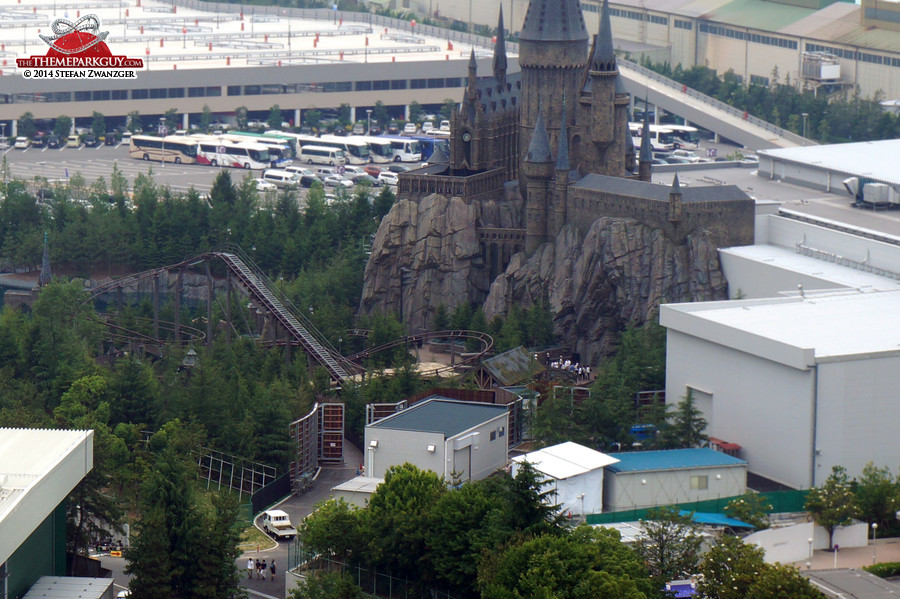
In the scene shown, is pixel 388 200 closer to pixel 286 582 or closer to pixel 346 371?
pixel 346 371

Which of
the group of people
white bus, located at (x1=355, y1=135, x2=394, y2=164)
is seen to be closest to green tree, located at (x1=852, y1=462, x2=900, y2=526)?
the group of people

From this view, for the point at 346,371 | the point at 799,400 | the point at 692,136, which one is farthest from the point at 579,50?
the point at 692,136

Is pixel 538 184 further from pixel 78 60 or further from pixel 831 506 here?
pixel 78 60

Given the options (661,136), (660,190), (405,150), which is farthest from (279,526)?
(661,136)

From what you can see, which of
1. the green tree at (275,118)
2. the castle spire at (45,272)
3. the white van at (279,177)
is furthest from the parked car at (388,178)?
the castle spire at (45,272)

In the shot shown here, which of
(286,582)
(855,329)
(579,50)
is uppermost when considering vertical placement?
(579,50)

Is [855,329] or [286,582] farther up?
[855,329]

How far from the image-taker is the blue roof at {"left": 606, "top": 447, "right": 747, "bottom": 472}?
271 ft

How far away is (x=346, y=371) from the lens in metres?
103

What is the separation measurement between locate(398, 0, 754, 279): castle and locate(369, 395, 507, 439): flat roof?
25785 millimetres

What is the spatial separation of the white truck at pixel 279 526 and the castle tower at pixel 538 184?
3671 centimetres

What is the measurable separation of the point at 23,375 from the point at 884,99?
106 metres

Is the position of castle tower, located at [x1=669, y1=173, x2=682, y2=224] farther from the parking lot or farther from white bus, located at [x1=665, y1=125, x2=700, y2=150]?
white bus, located at [x1=665, y1=125, x2=700, y2=150]

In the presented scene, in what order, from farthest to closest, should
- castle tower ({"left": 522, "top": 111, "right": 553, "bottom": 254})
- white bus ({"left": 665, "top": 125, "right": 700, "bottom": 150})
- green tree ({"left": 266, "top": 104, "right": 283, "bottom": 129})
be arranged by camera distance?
green tree ({"left": 266, "top": 104, "right": 283, "bottom": 129})
white bus ({"left": 665, "top": 125, "right": 700, "bottom": 150})
castle tower ({"left": 522, "top": 111, "right": 553, "bottom": 254})
